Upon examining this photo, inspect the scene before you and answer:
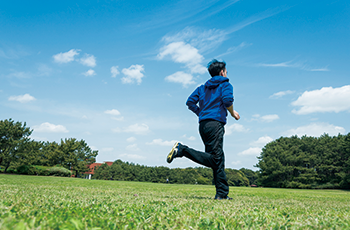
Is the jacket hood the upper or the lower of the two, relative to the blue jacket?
upper

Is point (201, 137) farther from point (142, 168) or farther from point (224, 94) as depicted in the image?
point (142, 168)

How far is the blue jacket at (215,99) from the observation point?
4.34 metres

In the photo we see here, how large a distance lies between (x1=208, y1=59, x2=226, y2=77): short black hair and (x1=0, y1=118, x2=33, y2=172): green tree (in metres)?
44.1

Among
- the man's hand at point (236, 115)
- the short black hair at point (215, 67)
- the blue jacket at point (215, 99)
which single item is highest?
the short black hair at point (215, 67)

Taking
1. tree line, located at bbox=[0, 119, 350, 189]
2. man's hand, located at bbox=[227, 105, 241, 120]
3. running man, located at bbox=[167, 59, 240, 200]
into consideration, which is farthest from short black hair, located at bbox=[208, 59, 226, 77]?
tree line, located at bbox=[0, 119, 350, 189]

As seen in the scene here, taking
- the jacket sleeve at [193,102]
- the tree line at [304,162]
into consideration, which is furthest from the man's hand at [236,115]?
the tree line at [304,162]

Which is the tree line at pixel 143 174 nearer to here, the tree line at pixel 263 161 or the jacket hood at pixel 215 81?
the tree line at pixel 263 161

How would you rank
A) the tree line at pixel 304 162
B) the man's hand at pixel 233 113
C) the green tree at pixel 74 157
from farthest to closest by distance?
the green tree at pixel 74 157, the tree line at pixel 304 162, the man's hand at pixel 233 113

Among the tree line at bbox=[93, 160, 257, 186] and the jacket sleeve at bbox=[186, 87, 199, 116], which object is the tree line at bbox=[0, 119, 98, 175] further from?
the jacket sleeve at bbox=[186, 87, 199, 116]

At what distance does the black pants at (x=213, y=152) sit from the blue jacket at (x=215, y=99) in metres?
0.15

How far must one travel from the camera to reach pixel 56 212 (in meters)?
2.10

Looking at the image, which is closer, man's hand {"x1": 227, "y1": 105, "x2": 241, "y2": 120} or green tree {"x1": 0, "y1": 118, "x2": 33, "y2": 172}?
man's hand {"x1": 227, "y1": 105, "x2": 241, "y2": 120}

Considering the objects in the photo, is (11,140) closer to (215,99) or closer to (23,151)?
(23,151)

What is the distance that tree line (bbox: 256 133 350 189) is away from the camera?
47.2 metres
